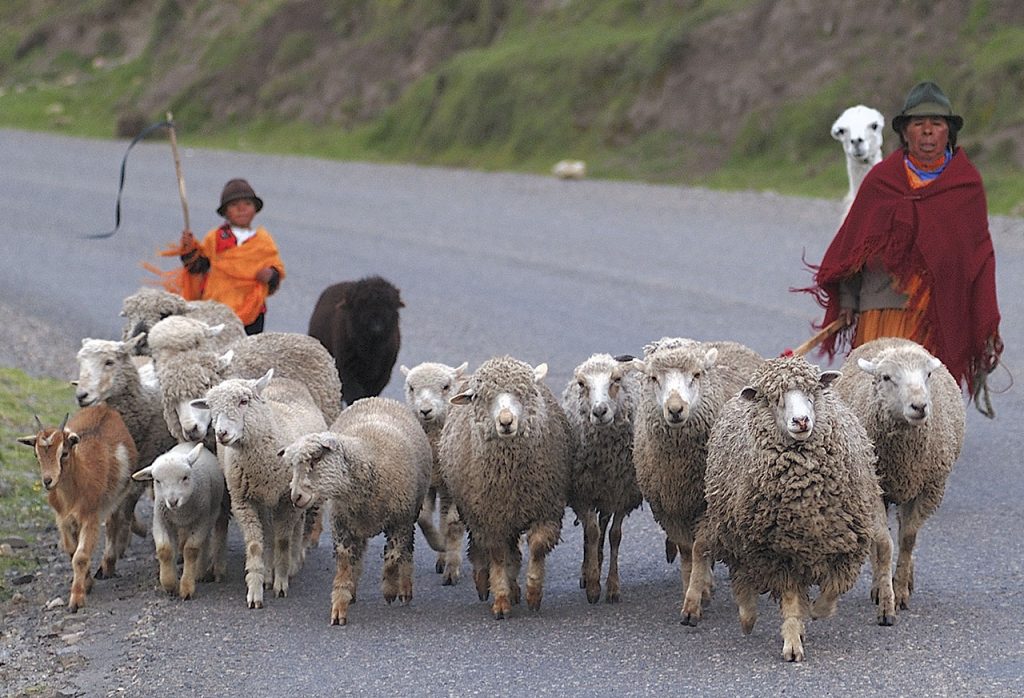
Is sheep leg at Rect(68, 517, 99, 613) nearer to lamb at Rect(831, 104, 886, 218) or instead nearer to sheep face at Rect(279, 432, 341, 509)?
sheep face at Rect(279, 432, 341, 509)

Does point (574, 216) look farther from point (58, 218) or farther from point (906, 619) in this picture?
point (906, 619)

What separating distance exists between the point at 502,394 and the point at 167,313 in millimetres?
3452

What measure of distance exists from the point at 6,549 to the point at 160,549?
4.82 feet

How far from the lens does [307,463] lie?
8.03 m

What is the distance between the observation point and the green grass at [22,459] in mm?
9828

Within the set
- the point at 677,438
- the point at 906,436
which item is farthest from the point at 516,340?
the point at 906,436

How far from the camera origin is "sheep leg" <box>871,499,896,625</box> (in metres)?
7.45

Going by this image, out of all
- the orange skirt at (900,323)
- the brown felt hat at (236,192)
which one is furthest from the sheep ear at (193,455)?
the orange skirt at (900,323)

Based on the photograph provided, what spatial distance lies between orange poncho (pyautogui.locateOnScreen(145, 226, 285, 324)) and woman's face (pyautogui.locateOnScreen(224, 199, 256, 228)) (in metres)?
0.12

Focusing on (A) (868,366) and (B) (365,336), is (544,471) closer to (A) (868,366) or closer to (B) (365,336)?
(A) (868,366)

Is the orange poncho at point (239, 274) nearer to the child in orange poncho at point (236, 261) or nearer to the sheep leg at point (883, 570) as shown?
the child in orange poncho at point (236, 261)

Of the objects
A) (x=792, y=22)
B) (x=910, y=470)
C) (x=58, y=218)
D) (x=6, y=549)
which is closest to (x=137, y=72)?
(x=58, y=218)

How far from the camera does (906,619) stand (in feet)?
24.7

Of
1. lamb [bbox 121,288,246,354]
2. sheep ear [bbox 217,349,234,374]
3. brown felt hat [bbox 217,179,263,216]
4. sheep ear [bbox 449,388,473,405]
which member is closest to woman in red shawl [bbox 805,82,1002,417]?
sheep ear [bbox 449,388,473,405]
